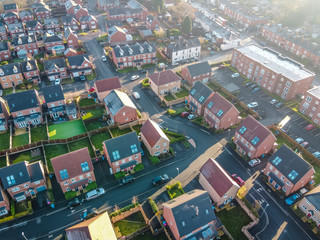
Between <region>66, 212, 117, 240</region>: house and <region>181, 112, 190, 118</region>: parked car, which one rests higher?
<region>66, 212, 117, 240</region>: house

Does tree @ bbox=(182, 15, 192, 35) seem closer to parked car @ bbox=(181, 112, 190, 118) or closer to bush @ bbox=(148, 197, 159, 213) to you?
parked car @ bbox=(181, 112, 190, 118)

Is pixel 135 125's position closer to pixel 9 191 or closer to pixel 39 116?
pixel 39 116

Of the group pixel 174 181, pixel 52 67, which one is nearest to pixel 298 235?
pixel 174 181

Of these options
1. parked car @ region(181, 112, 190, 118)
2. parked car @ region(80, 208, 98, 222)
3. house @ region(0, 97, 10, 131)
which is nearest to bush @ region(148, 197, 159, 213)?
parked car @ region(80, 208, 98, 222)

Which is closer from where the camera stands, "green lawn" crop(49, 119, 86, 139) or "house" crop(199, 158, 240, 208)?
"house" crop(199, 158, 240, 208)

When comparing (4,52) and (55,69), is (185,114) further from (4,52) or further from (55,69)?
(4,52)

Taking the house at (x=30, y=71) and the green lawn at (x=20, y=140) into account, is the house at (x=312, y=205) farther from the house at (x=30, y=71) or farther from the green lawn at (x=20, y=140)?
the house at (x=30, y=71)
